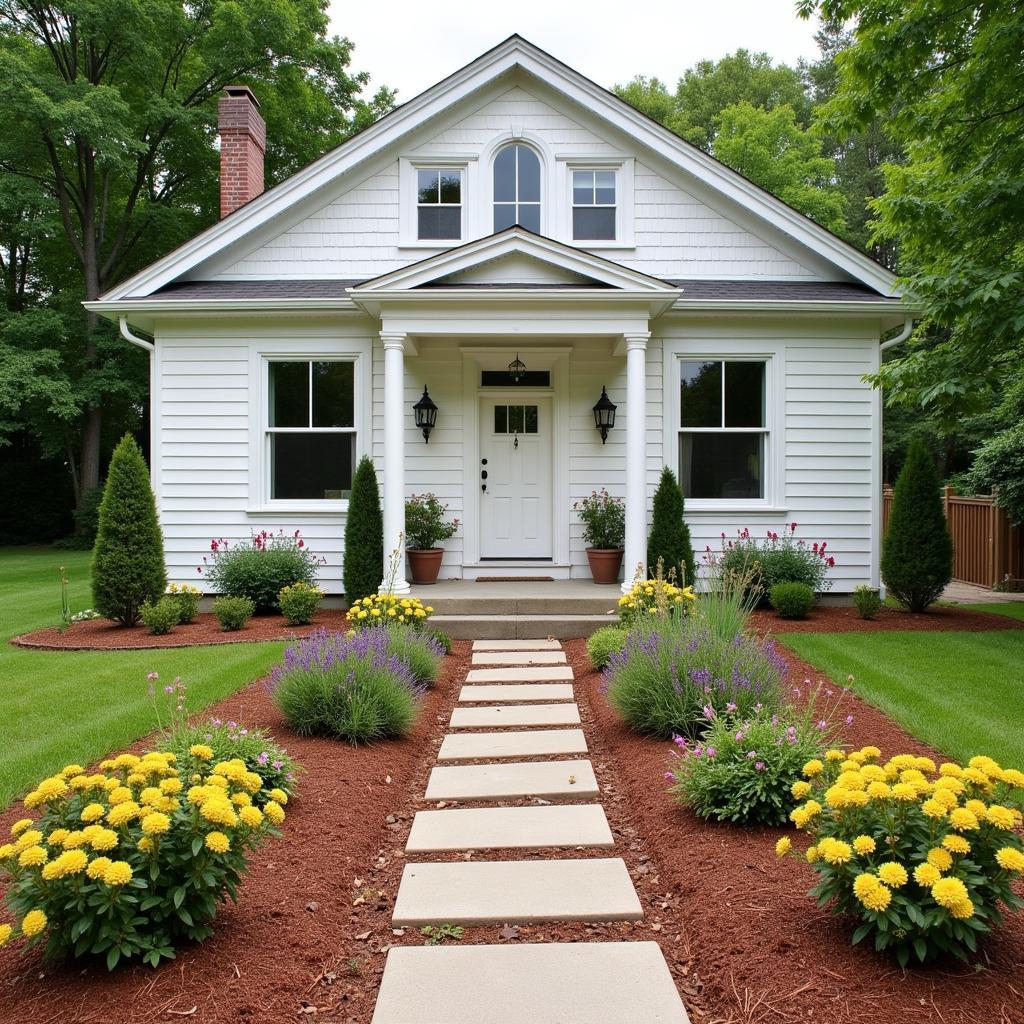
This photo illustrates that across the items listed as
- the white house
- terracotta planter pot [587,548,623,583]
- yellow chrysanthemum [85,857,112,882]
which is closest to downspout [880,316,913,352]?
the white house

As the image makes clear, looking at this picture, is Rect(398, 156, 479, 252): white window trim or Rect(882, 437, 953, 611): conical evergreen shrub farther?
Rect(398, 156, 479, 252): white window trim

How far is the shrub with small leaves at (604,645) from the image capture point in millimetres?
6547

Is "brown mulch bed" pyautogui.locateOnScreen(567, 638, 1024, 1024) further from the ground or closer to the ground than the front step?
closer to the ground

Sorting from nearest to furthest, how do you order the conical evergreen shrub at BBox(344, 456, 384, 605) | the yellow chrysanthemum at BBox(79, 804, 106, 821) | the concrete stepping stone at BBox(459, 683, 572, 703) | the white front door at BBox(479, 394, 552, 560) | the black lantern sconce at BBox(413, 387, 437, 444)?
1. the yellow chrysanthemum at BBox(79, 804, 106, 821)
2. the concrete stepping stone at BBox(459, 683, 572, 703)
3. the conical evergreen shrub at BBox(344, 456, 384, 605)
4. the black lantern sconce at BBox(413, 387, 437, 444)
5. the white front door at BBox(479, 394, 552, 560)

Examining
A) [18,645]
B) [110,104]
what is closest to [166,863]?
[18,645]

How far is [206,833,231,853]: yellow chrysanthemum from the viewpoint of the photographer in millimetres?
2375

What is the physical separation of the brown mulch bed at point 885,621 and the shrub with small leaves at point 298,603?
4.88 meters

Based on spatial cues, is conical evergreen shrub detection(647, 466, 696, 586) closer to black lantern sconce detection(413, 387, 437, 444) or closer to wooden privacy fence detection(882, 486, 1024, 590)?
black lantern sconce detection(413, 387, 437, 444)

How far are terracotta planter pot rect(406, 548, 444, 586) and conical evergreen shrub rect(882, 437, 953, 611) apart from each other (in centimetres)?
557

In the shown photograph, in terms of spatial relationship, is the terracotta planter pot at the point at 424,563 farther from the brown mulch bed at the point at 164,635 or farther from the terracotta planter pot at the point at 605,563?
the terracotta planter pot at the point at 605,563

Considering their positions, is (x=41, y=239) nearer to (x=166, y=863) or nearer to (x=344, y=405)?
(x=344, y=405)

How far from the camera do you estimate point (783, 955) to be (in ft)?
8.45

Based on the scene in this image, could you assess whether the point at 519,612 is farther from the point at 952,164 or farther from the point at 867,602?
the point at 952,164

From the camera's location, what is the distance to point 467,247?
9.34 metres
